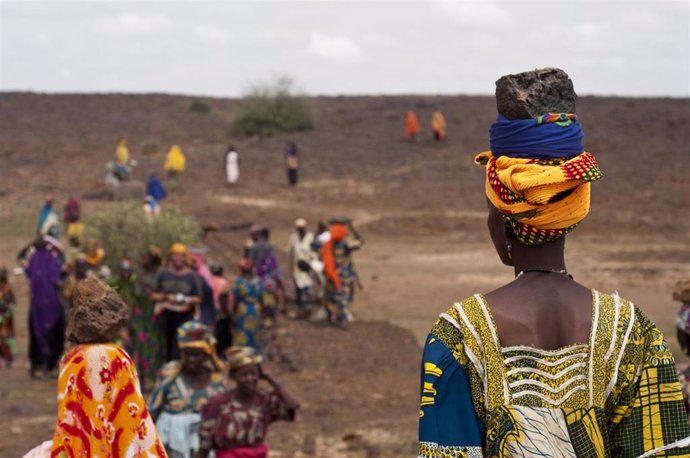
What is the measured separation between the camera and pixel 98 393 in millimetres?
3863

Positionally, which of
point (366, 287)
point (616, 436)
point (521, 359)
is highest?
point (521, 359)

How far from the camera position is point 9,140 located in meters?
45.5

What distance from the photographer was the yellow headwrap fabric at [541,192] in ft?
7.72

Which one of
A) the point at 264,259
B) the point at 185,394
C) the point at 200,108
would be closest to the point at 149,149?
the point at 200,108

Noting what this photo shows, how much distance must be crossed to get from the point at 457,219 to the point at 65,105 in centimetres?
3590

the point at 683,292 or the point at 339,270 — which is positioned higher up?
the point at 683,292

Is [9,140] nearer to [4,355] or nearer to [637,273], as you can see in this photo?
[637,273]

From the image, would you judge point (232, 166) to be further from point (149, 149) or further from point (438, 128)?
point (438, 128)

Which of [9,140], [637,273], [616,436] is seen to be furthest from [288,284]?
[9,140]

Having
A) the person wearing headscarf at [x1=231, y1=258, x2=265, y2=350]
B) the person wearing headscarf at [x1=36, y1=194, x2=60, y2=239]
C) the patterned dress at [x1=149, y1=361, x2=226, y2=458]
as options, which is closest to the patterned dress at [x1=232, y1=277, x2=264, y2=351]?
the person wearing headscarf at [x1=231, y1=258, x2=265, y2=350]

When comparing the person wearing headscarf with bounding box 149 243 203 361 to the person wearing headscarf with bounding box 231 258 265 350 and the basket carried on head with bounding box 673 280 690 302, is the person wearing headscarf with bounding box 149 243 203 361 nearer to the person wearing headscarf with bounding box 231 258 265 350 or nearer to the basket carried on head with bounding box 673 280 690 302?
the person wearing headscarf with bounding box 231 258 265 350

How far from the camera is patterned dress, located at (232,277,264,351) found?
1235cm

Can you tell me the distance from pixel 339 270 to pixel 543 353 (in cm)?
1356

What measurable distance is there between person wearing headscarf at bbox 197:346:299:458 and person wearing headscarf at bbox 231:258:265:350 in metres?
5.36
